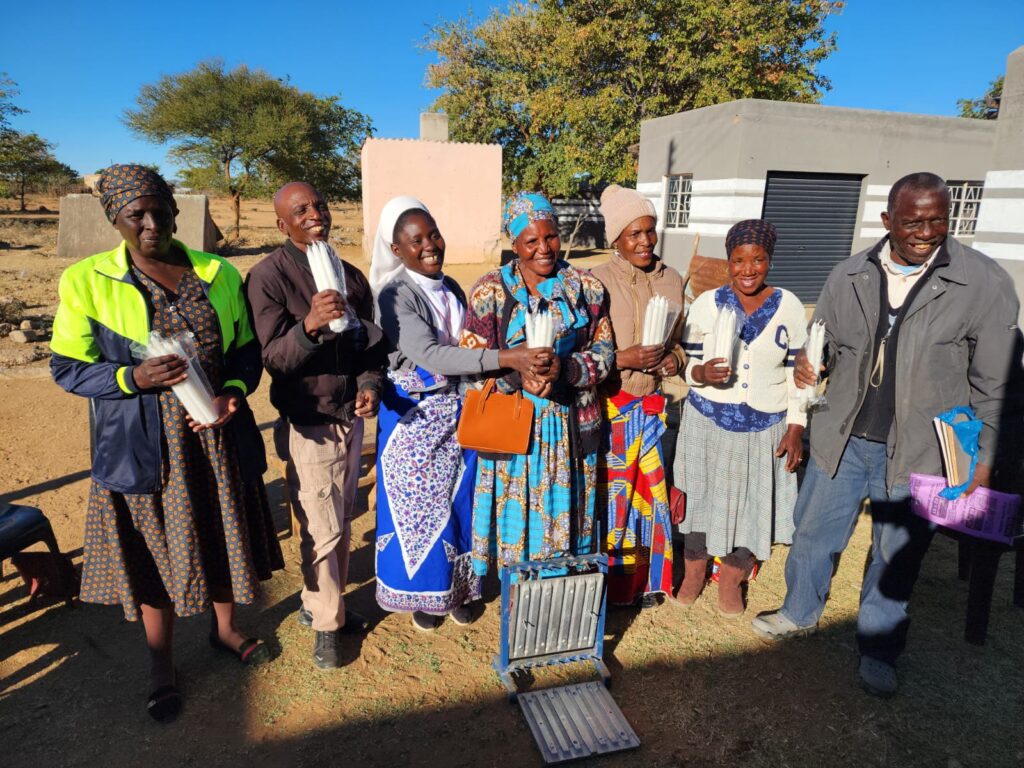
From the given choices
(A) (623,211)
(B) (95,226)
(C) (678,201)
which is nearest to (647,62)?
(C) (678,201)

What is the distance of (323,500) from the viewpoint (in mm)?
2645

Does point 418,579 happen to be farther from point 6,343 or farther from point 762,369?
point 6,343

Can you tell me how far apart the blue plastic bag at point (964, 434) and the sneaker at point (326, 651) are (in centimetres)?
249

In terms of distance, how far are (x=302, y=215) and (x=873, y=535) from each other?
8.63ft

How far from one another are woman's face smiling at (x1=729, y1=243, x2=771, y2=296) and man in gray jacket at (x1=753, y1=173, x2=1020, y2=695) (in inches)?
11.4

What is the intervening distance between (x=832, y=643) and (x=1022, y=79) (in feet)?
14.2

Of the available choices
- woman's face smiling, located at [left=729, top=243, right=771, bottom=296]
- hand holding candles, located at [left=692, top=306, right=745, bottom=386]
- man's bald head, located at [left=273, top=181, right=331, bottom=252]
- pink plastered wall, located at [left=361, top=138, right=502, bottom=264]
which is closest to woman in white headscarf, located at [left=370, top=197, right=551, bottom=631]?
man's bald head, located at [left=273, top=181, right=331, bottom=252]

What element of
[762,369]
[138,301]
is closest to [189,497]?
[138,301]

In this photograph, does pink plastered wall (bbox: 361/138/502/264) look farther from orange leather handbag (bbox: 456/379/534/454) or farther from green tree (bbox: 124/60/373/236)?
orange leather handbag (bbox: 456/379/534/454)

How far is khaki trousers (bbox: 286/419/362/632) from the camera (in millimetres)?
2594

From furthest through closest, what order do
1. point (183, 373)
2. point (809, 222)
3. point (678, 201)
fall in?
1. point (678, 201)
2. point (809, 222)
3. point (183, 373)

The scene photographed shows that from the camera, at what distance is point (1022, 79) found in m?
4.59

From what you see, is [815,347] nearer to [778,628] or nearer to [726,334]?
[726,334]

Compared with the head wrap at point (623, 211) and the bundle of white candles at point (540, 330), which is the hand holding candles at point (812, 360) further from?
the bundle of white candles at point (540, 330)
